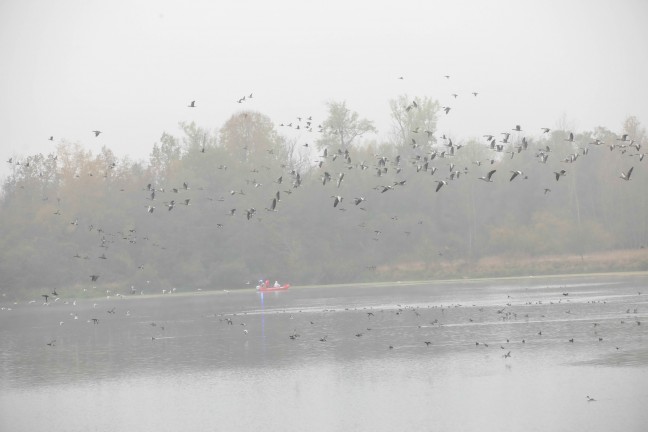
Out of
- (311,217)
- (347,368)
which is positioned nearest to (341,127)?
(311,217)

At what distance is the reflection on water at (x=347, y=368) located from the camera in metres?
23.3

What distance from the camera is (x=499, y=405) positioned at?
23594 mm

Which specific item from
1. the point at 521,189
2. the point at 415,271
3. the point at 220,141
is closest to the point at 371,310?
the point at 415,271

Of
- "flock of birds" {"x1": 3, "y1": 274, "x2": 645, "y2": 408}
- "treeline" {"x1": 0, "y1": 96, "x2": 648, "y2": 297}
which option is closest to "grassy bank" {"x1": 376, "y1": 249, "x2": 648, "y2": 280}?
"treeline" {"x1": 0, "y1": 96, "x2": 648, "y2": 297}

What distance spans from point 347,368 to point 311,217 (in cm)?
6904

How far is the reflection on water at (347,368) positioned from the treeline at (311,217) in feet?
121

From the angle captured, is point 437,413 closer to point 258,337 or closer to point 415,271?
point 258,337

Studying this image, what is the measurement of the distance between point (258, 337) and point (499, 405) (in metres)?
20.3

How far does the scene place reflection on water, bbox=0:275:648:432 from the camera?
23.3 meters

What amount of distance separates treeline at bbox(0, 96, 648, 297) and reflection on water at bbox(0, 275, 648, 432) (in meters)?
36.7

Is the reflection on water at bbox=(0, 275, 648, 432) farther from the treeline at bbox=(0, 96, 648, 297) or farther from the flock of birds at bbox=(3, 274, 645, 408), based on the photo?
the treeline at bbox=(0, 96, 648, 297)

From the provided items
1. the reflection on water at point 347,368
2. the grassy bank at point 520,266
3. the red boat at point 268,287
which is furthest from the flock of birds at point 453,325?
the red boat at point 268,287

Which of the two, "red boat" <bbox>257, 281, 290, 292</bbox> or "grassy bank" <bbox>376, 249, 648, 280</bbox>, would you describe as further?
"red boat" <bbox>257, 281, 290, 292</bbox>

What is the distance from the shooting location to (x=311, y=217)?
10006 centimetres
